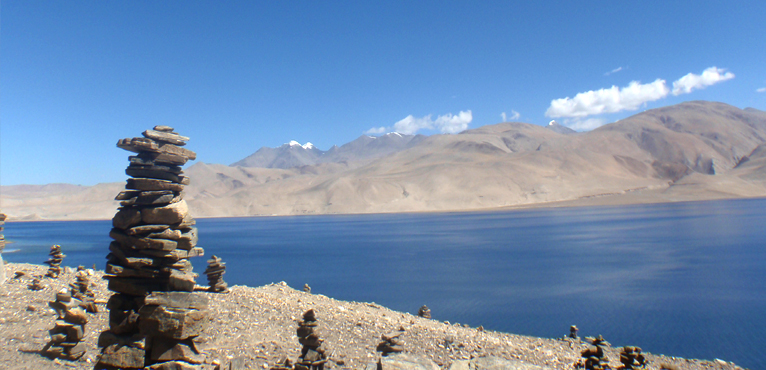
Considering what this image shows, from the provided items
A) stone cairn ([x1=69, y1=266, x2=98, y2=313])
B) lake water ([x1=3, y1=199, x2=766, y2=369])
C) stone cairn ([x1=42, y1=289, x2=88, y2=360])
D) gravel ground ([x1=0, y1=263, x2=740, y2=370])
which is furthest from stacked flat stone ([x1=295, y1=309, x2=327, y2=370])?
lake water ([x1=3, y1=199, x2=766, y2=369])

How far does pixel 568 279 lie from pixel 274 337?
28.6 m

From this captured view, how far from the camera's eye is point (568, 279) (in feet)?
117

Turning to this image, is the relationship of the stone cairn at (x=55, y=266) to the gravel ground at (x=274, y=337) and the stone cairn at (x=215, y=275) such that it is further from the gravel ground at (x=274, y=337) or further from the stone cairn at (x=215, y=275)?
the stone cairn at (x=215, y=275)

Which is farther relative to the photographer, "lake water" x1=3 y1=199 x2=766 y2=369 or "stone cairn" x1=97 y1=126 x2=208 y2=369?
"lake water" x1=3 y1=199 x2=766 y2=369

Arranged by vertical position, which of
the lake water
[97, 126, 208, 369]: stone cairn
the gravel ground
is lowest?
the lake water

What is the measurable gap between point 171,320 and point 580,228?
270 feet

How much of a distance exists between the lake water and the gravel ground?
5.23 metres

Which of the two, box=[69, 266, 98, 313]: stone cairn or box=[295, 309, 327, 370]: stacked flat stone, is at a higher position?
box=[69, 266, 98, 313]: stone cairn

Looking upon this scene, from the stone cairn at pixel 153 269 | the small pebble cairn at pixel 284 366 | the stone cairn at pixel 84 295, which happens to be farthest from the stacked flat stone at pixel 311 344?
the stone cairn at pixel 84 295

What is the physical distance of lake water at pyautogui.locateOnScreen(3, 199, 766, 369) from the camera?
883 inches

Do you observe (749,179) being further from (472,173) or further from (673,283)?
(673,283)

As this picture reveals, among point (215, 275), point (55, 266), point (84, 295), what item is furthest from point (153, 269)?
point (55, 266)

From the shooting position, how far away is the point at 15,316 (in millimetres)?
13945

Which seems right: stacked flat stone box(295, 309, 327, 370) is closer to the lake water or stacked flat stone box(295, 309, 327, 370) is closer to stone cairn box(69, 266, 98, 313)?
stone cairn box(69, 266, 98, 313)
